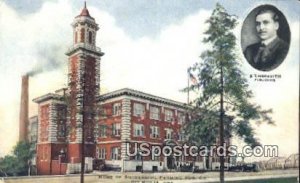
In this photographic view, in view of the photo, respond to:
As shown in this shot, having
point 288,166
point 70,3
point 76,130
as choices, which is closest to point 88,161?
point 76,130

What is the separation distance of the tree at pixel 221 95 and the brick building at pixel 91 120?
1.08 feet

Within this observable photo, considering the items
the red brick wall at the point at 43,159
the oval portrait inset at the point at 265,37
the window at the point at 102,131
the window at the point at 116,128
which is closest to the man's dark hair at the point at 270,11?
the oval portrait inset at the point at 265,37

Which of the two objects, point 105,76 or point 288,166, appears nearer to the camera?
point 105,76

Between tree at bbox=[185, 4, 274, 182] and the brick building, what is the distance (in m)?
0.33

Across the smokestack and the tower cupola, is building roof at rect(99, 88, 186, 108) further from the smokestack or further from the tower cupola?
the smokestack

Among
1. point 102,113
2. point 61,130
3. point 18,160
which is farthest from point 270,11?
point 18,160

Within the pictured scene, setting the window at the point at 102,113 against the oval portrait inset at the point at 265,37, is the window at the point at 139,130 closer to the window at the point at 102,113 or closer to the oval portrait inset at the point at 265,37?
the window at the point at 102,113

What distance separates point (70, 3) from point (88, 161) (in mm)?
1031

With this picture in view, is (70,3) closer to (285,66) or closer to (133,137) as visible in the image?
(133,137)

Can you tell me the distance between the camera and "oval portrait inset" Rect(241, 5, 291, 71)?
14.8ft

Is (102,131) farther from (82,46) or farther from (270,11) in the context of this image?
(270,11)

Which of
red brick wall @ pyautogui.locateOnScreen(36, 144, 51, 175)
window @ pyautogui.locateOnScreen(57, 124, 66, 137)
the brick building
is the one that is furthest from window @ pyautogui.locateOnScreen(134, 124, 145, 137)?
red brick wall @ pyautogui.locateOnScreen(36, 144, 51, 175)

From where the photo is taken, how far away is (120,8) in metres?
4.03

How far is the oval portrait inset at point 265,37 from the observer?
4.50m
